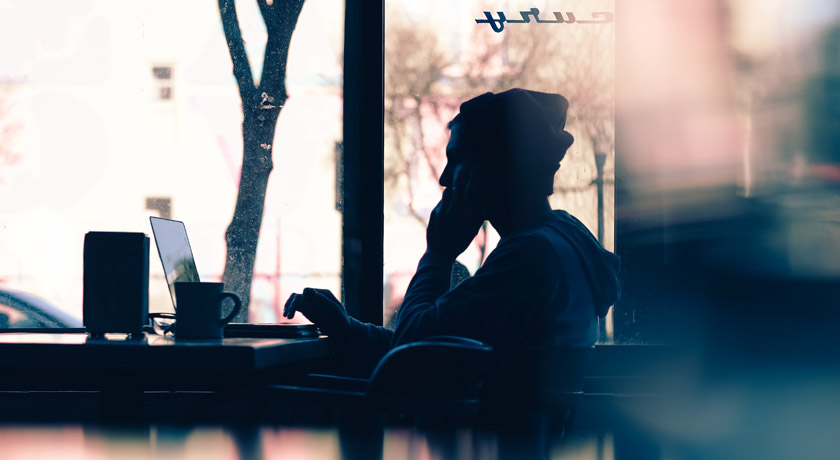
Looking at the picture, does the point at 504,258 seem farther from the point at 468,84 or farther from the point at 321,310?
the point at 468,84

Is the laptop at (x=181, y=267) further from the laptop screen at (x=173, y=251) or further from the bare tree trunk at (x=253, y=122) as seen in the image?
the bare tree trunk at (x=253, y=122)

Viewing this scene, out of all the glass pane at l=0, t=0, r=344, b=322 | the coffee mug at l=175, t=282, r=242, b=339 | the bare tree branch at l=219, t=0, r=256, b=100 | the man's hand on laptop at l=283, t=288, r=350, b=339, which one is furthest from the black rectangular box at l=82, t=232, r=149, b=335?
the bare tree branch at l=219, t=0, r=256, b=100

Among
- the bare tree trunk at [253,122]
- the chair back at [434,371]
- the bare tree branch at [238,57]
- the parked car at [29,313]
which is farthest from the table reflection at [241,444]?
the bare tree branch at [238,57]

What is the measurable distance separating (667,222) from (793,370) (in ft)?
1.99

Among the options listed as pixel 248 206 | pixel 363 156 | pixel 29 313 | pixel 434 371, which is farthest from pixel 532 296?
pixel 29 313

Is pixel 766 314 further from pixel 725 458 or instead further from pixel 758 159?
pixel 725 458

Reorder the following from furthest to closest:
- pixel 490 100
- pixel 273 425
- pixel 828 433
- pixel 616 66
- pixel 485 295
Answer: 1. pixel 616 66
2. pixel 273 425
3. pixel 828 433
4. pixel 490 100
5. pixel 485 295

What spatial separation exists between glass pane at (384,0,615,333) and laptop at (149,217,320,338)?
621 mm

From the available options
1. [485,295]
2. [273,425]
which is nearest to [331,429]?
[273,425]

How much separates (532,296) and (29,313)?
178 cm

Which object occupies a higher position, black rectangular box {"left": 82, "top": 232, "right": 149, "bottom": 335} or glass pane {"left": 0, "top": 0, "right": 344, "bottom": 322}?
glass pane {"left": 0, "top": 0, "right": 344, "bottom": 322}

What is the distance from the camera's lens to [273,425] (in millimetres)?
2139

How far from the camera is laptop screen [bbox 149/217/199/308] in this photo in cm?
158

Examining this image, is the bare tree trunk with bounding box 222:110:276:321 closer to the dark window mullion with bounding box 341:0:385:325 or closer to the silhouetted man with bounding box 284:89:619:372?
the dark window mullion with bounding box 341:0:385:325
